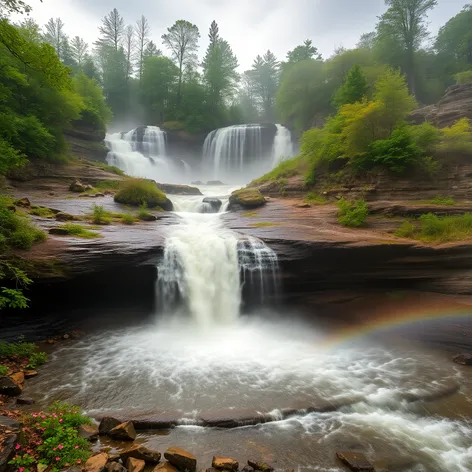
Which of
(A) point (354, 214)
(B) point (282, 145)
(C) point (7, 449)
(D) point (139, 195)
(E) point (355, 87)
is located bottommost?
(C) point (7, 449)

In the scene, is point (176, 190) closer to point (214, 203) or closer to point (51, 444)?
point (214, 203)

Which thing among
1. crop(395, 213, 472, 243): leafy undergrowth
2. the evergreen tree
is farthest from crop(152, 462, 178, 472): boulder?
the evergreen tree

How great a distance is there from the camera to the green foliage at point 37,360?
6355mm

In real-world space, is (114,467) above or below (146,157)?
below

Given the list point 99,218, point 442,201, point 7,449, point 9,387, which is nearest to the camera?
point 7,449

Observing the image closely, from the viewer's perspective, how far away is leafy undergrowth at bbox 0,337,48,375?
6.37 metres

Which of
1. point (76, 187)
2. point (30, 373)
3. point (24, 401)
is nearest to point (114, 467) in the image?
point (24, 401)

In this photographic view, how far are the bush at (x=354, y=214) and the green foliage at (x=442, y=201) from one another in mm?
2709

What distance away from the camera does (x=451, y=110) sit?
51.4 feet

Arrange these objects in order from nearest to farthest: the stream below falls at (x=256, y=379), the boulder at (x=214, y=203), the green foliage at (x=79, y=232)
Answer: the stream below falls at (x=256, y=379) < the green foliage at (x=79, y=232) < the boulder at (x=214, y=203)

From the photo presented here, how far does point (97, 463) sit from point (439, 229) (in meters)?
11.9

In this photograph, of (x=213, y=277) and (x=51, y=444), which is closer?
(x=51, y=444)

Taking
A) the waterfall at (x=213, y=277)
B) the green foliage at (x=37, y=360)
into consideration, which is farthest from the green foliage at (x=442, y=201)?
the green foliage at (x=37, y=360)

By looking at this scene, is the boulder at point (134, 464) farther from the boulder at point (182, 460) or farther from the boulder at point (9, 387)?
the boulder at point (9, 387)
